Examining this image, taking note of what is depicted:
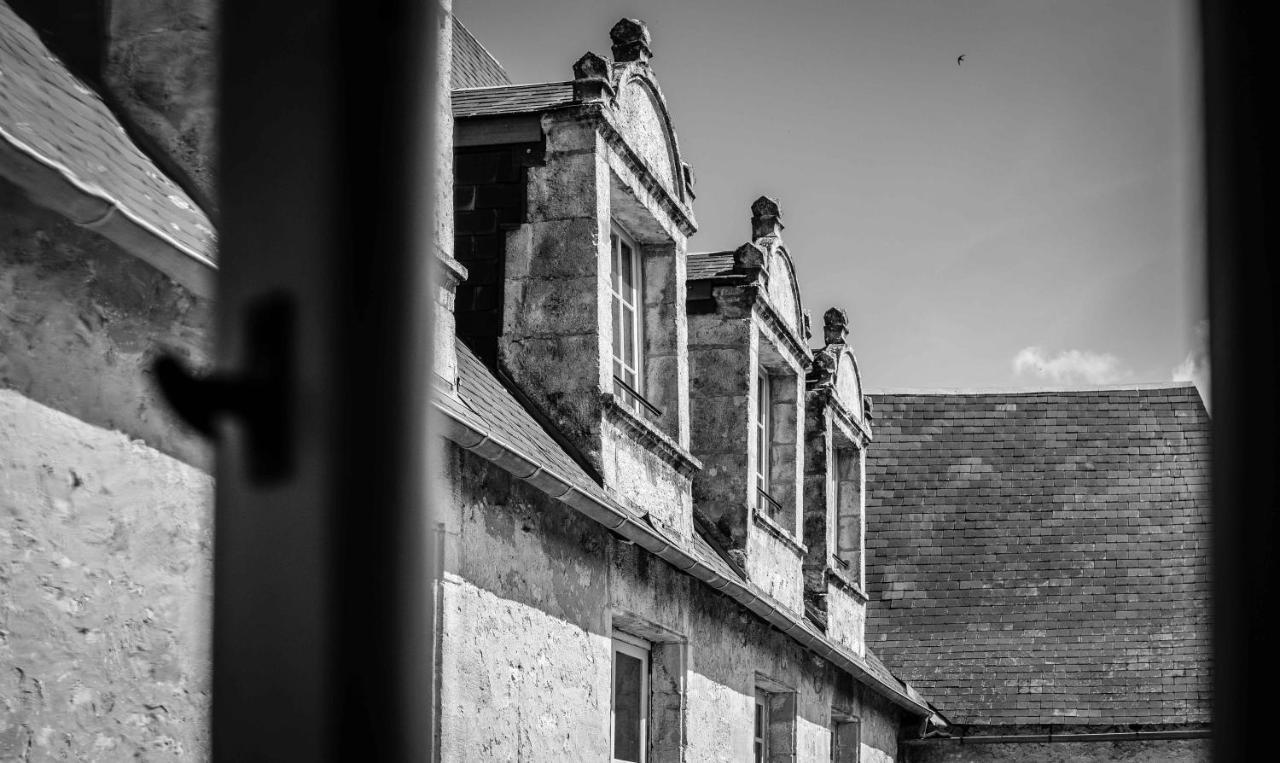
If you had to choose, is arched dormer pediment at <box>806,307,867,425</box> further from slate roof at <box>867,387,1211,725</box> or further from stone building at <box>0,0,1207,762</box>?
slate roof at <box>867,387,1211,725</box>

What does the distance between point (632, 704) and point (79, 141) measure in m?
5.73

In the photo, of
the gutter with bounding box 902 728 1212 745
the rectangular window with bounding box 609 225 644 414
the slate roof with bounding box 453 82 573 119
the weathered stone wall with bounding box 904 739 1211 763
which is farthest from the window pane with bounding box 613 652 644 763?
the weathered stone wall with bounding box 904 739 1211 763

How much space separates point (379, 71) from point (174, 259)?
151 inches

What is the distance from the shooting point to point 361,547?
2.13 feet

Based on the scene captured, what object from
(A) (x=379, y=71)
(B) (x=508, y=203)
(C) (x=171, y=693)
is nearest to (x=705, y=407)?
(B) (x=508, y=203)

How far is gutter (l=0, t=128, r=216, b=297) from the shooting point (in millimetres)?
3598

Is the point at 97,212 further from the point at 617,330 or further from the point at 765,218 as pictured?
the point at 765,218

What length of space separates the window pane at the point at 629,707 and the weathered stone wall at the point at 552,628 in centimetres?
20

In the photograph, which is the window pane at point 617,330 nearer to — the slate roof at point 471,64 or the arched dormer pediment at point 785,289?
the slate roof at point 471,64

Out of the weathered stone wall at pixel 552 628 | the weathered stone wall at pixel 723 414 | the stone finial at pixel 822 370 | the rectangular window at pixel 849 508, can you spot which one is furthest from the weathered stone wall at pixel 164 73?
the rectangular window at pixel 849 508

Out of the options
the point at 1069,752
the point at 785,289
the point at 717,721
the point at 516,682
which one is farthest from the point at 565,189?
the point at 1069,752

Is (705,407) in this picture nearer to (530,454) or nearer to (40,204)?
(530,454)

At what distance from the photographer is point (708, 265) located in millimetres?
12062

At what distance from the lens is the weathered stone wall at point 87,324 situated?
13.0ft
